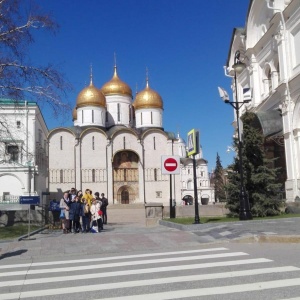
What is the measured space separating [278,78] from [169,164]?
12.6m

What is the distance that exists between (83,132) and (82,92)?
24.9 feet

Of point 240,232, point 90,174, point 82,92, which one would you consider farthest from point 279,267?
point 82,92

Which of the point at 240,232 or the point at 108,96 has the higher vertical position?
the point at 108,96

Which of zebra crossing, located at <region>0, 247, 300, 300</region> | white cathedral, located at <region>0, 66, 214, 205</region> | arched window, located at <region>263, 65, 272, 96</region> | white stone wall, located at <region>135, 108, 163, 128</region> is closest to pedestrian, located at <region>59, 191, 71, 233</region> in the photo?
zebra crossing, located at <region>0, 247, 300, 300</region>

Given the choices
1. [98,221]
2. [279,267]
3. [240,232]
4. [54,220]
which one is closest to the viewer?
[279,267]

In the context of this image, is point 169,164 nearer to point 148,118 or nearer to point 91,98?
point 148,118

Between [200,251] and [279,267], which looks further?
[200,251]

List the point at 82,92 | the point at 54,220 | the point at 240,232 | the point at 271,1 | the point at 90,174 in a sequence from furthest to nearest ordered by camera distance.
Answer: the point at 82,92 < the point at 90,174 < the point at 271,1 < the point at 54,220 < the point at 240,232

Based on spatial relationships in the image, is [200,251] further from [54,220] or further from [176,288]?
[54,220]

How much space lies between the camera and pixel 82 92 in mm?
60125

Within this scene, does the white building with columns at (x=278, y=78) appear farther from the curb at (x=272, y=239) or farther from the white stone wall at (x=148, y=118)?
the white stone wall at (x=148, y=118)

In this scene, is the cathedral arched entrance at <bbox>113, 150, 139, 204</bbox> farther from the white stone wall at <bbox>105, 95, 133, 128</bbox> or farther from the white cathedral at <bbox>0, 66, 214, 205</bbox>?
the white stone wall at <bbox>105, 95, 133, 128</bbox>

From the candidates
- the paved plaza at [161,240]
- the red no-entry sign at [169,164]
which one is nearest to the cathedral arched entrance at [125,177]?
the red no-entry sign at [169,164]

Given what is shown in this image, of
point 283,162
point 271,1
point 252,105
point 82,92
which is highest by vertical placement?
point 82,92
